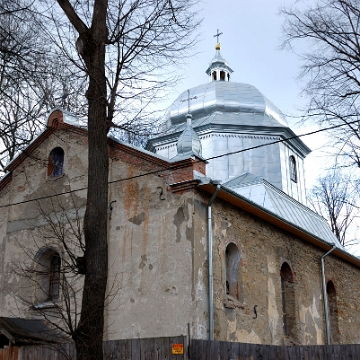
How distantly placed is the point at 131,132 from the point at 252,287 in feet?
15.9

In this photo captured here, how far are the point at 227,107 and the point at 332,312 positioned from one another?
8.63m

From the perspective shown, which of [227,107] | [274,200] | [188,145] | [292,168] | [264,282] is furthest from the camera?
[227,107]

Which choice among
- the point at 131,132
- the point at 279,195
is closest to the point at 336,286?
the point at 279,195

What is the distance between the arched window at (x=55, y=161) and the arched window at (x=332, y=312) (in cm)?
944

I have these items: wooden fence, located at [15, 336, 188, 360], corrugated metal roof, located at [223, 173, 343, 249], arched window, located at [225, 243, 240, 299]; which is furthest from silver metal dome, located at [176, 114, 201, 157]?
wooden fence, located at [15, 336, 188, 360]

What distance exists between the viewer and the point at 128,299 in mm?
11906

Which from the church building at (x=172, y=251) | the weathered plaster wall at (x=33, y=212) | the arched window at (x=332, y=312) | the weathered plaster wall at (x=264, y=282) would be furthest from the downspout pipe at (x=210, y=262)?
the arched window at (x=332, y=312)

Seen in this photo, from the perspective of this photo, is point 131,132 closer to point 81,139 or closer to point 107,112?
point 107,112

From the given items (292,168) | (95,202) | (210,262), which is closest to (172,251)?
(210,262)

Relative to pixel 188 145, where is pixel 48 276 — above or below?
below

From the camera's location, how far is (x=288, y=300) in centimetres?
1509

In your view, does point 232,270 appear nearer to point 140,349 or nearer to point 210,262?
point 210,262

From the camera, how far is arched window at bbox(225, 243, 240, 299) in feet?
41.6

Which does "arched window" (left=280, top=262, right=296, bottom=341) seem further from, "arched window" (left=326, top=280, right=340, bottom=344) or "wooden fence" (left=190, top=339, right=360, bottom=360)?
"wooden fence" (left=190, top=339, right=360, bottom=360)
